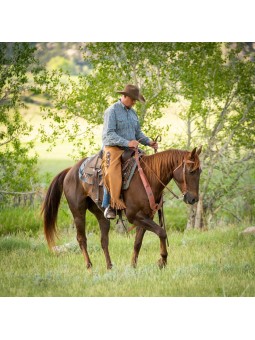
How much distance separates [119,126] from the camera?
7410mm

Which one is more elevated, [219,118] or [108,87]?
[108,87]

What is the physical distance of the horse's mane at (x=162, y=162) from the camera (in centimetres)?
699

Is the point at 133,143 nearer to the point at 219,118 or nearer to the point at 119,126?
the point at 119,126

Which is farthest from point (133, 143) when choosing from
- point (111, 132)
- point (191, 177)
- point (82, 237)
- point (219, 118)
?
point (219, 118)

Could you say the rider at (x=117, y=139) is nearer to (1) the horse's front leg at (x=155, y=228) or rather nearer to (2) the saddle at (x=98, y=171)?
(2) the saddle at (x=98, y=171)

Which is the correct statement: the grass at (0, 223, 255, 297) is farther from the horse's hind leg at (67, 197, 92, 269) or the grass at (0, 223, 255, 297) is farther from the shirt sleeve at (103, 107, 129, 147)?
the shirt sleeve at (103, 107, 129, 147)

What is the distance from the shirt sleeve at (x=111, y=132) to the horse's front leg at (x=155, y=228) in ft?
2.90

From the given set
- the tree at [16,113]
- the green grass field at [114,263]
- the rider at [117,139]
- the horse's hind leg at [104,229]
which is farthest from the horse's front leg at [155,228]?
the tree at [16,113]

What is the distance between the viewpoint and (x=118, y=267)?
7.55 m

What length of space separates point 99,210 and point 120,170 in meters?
0.99

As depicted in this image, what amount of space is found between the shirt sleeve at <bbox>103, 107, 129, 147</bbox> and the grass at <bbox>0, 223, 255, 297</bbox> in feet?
4.87

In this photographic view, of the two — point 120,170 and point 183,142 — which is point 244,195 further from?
point 120,170

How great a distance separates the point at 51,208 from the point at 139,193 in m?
1.46

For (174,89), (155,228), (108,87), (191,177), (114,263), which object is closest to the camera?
(191,177)
